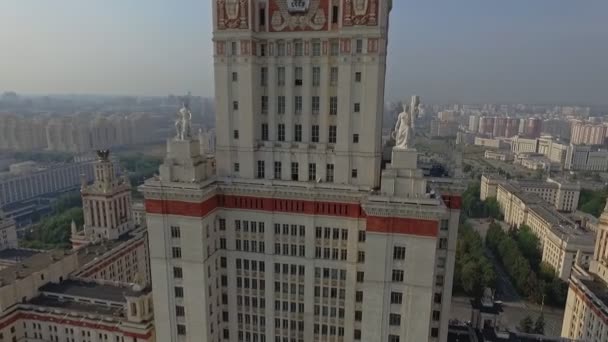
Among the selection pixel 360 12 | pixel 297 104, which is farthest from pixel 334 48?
pixel 297 104

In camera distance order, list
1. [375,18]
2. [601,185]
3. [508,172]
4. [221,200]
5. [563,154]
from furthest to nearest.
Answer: [563,154] < [508,172] < [601,185] < [221,200] < [375,18]

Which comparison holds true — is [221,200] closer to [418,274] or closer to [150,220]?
[150,220]

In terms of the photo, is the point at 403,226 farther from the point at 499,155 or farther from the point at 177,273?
the point at 499,155

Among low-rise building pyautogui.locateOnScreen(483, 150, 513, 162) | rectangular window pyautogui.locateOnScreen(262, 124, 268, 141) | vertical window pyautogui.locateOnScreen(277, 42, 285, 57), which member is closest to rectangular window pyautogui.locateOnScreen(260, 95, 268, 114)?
rectangular window pyautogui.locateOnScreen(262, 124, 268, 141)

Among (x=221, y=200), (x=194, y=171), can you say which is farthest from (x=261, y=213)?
(x=194, y=171)

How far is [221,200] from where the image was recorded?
1261 inches

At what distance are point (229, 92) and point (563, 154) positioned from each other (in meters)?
197

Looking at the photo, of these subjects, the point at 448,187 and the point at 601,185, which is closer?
the point at 448,187

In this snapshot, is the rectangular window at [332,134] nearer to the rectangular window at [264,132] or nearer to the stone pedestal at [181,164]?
the rectangular window at [264,132]

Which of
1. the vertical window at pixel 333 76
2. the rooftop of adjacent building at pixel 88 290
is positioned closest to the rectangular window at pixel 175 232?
the vertical window at pixel 333 76

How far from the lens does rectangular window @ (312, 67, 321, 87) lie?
29.8 meters

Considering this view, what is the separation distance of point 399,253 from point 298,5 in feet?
65.3

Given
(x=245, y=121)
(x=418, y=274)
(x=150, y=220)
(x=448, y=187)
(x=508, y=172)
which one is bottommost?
(x=508, y=172)

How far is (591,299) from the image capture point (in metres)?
47.6
